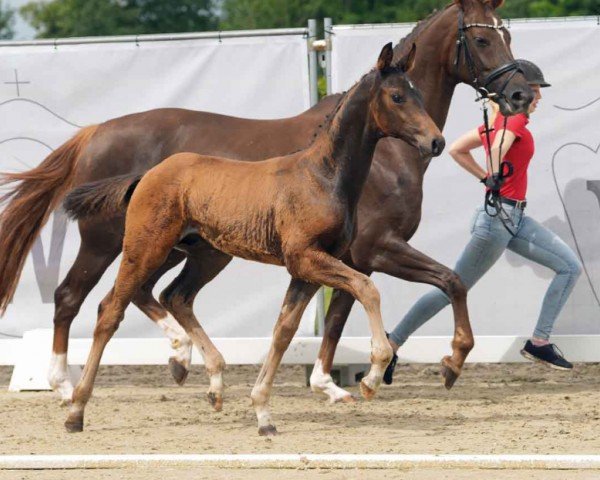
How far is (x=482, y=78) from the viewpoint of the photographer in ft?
23.0

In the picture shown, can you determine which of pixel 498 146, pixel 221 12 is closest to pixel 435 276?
pixel 498 146

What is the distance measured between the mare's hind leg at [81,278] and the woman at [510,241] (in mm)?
1811

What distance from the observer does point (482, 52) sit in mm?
7059

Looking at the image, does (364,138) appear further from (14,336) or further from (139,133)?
(14,336)

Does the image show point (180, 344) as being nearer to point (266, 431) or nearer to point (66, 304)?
point (66, 304)

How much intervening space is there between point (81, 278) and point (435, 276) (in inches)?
85.6

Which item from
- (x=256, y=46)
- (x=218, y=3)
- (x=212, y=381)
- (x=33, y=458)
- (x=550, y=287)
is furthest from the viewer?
(x=218, y=3)

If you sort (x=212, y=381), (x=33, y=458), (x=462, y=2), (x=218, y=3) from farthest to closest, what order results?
(x=218, y=3), (x=462, y=2), (x=212, y=381), (x=33, y=458)

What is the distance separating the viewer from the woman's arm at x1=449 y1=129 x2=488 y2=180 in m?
7.59

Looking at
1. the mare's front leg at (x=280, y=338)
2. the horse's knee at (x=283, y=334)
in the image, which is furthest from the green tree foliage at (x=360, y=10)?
the horse's knee at (x=283, y=334)

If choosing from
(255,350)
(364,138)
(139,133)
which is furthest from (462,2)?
(255,350)

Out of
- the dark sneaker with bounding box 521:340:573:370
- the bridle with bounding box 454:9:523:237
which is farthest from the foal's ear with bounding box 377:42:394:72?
the dark sneaker with bounding box 521:340:573:370

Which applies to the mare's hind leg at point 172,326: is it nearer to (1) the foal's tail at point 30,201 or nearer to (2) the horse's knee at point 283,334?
(1) the foal's tail at point 30,201

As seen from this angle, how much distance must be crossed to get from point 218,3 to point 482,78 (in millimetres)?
42228
